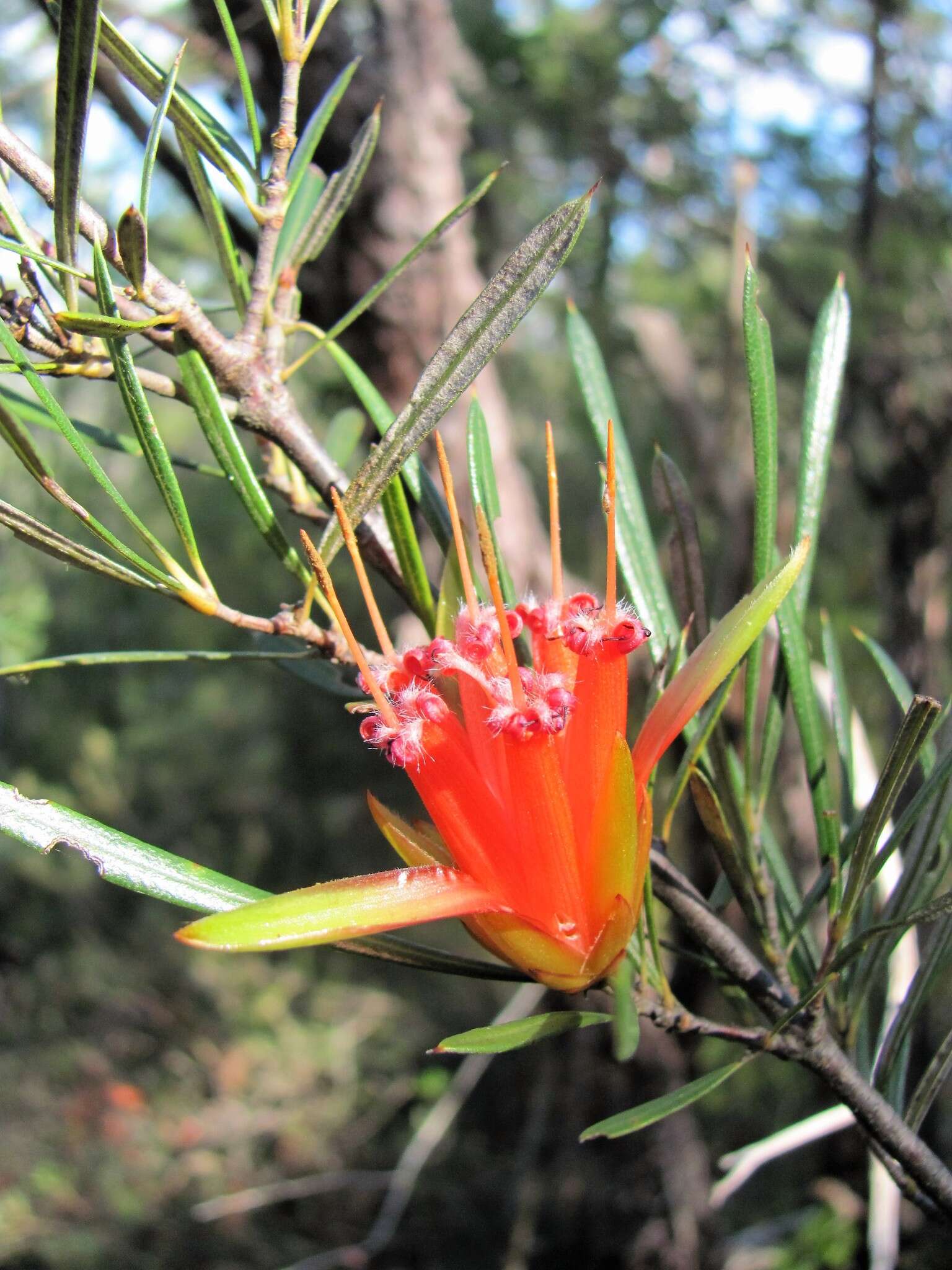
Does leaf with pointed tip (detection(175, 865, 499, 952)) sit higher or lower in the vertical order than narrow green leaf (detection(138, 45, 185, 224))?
lower

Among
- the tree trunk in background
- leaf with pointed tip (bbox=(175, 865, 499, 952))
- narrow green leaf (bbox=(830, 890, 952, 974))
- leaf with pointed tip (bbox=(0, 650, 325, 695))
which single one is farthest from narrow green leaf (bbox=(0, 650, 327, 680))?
the tree trunk in background

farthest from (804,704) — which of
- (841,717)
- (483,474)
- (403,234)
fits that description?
(403,234)

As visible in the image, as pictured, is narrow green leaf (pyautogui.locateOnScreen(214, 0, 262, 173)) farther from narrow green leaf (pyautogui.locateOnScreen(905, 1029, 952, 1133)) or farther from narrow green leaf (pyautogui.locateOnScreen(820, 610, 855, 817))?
narrow green leaf (pyautogui.locateOnScreen(905, 1029, 952, 1133))

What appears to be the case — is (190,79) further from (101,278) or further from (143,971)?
(143,971)

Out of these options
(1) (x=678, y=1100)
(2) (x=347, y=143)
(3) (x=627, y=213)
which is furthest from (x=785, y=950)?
(3) (x=627, y=213)

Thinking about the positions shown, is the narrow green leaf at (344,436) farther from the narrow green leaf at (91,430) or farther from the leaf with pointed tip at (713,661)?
the leaf with pointed tip at (713,661)

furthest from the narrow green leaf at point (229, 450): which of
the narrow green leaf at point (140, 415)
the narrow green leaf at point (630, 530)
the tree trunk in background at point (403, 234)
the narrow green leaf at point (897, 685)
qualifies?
the tree trunk in background at point (403, 234)

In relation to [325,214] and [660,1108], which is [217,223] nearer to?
[325,214]
